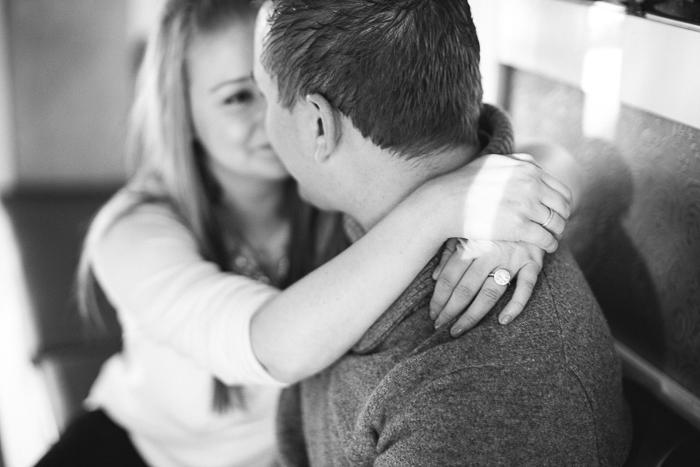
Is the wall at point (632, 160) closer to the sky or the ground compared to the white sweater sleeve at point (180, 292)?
closer to the sky

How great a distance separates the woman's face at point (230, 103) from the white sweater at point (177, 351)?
0.53 ft

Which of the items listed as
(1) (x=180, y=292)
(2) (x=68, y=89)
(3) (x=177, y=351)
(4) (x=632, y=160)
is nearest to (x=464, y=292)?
(4) (x=632, y=160)

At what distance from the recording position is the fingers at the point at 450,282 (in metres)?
0.81

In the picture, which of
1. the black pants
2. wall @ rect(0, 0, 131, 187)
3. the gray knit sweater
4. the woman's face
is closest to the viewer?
the gray knit sweater

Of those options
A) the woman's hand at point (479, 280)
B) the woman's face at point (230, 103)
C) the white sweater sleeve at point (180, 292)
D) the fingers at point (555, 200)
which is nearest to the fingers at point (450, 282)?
the woman's hand at point (479, 280)

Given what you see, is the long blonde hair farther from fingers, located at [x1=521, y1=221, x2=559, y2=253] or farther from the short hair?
fingers, located at [x1=521, y1=221, x2=559, y2=253]

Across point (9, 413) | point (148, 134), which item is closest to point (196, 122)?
point (148, 134)

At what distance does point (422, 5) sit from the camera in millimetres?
791

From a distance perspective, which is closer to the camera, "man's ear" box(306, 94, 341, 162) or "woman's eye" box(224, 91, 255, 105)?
"man's ear" box(306, 94, 341, 162)

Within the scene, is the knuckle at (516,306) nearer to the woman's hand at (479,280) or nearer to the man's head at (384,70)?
the woman's hand at (479,280)

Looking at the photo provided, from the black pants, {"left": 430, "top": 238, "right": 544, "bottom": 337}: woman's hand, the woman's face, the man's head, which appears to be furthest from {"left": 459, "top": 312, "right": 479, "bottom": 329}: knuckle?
the black pants

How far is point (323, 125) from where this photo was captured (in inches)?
33.2

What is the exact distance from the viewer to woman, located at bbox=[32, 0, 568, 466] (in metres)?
0.82

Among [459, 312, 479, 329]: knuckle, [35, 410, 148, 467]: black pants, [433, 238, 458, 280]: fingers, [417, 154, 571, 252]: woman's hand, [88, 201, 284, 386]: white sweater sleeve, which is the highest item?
[417, 154, 571, 252]: woman's hand
